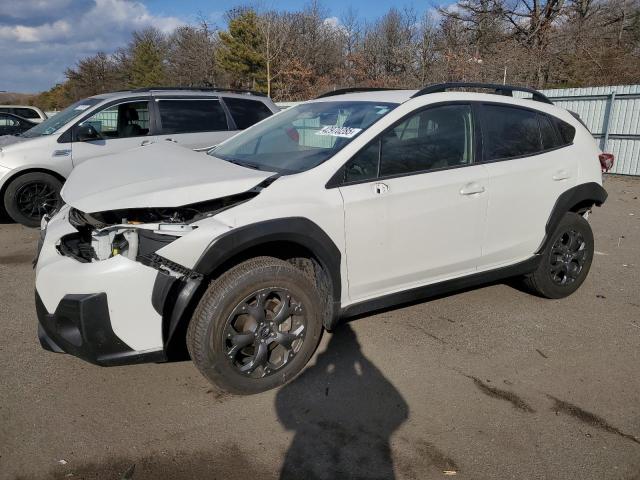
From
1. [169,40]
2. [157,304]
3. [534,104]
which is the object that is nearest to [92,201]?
[157,304]

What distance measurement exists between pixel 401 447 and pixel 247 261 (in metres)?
1.31

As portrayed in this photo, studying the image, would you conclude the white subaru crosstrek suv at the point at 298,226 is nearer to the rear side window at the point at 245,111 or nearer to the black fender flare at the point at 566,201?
the black fender flare at the point at 566,201

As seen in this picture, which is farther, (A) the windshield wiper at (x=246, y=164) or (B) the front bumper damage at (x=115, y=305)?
(A) the windshield wiper at (x=246, y=164)

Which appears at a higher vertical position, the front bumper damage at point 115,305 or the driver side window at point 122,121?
the driver side window at point 122,121

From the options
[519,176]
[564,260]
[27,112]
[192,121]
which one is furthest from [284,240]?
[27,112]

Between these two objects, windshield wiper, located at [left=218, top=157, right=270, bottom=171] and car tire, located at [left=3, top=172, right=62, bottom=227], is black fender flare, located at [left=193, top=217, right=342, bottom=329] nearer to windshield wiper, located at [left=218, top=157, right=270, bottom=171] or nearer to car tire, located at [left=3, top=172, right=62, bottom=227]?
windshield wiper, located at [left=218, top=157, right=270, bottom=171]

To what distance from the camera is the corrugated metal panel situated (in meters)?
12.0

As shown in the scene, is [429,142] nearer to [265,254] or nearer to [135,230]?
[265,254]

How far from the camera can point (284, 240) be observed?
2910 mm

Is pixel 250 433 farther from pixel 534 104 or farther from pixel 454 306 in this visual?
pixel 534 104

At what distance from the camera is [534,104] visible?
423 cm

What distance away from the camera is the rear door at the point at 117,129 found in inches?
275

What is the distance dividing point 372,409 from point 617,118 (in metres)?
12.4

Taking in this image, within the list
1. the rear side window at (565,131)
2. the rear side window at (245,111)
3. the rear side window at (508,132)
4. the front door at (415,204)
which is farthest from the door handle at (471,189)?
the rear side window at (245,111)
